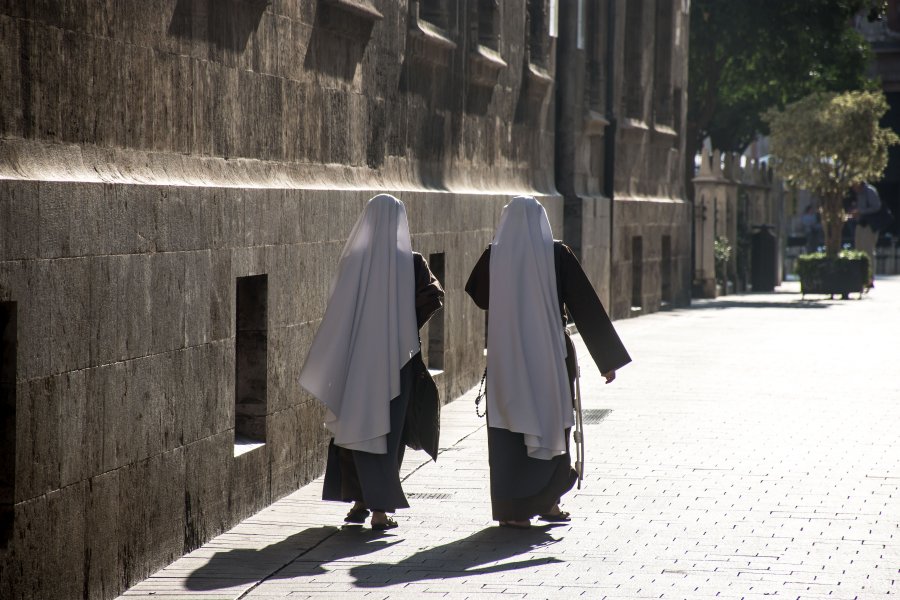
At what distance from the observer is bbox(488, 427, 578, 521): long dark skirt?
8.64m

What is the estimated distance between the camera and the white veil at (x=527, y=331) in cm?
879

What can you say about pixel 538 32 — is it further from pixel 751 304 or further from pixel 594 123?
pixel 751 304

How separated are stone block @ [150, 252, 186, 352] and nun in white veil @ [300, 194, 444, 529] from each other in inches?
43.5

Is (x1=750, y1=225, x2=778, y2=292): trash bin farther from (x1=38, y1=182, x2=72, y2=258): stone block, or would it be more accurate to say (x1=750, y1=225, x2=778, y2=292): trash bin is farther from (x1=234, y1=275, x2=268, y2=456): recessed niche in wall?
(x1=38, y1=182, x2=72, y2=258): stone block

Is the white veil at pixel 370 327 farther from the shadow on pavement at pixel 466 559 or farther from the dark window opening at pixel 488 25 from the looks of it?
the dark window opening at pixel 488 25

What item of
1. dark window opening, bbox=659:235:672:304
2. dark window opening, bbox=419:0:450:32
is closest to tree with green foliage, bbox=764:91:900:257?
dark window opening, bbox=659:235:672:304

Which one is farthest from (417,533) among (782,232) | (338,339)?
(782,232)

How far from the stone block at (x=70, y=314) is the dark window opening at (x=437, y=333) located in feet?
24.2

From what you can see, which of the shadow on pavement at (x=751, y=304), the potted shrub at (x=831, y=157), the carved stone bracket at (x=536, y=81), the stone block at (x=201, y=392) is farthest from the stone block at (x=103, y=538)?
the potted shrub at (x=831, y=157)

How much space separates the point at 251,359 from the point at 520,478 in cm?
165

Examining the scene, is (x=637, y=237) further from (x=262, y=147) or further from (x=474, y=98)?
(x=262, y=147)

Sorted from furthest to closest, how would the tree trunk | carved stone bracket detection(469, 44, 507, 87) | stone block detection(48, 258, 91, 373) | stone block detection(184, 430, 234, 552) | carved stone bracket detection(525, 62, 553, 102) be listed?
1. the tree trunk
2. carved stone bracket detection(525, 62, 553, 102)
3. carved stone bracket detection(469, 44, 507, 87)
4. stone block detection(184, 430, 234, 552)
5. stone block detection(48, 258, 91, 373)

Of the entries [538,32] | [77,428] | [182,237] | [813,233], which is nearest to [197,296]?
[182,237]

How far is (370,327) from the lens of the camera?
8.56 metres
